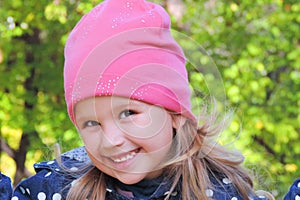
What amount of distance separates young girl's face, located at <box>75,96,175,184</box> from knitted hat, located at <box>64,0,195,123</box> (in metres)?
0.02

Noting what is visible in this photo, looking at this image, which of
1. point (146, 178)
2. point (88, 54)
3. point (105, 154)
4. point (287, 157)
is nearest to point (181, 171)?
point (146, 178)

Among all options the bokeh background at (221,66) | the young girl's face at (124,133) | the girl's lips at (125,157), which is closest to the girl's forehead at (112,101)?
the young girl's face at (124,133)

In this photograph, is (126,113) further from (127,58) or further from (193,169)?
(193,169)

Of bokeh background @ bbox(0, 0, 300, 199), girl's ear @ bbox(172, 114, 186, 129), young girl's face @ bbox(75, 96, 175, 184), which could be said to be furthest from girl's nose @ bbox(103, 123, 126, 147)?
bokeh background @ bbox(0, 0, 300, 199)

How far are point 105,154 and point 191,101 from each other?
1.01 ft

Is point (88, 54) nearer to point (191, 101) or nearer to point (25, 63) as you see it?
point (191, 101)

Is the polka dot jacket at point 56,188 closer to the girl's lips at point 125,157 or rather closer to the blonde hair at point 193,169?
the blonde hair at point 193,169

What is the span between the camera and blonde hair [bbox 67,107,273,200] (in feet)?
6.26

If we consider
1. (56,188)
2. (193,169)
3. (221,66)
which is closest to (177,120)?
(193,169)

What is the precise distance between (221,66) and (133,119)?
233cm

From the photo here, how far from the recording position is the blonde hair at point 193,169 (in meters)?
1.91

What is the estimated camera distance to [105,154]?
1.75 meters

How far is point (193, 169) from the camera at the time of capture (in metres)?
→ 1.94

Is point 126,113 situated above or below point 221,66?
above
